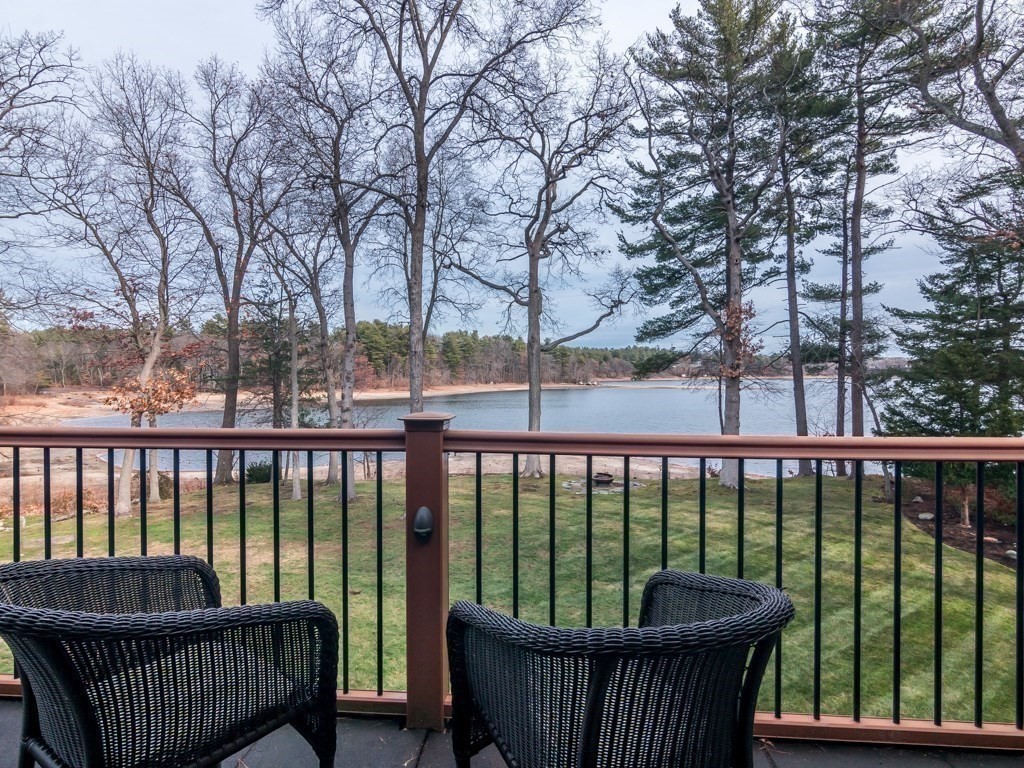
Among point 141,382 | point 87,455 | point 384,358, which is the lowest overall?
point 87,455

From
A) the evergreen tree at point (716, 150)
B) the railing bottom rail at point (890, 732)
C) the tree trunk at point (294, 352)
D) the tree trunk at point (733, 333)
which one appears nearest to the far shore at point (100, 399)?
the tree trunk at point (733, 333)

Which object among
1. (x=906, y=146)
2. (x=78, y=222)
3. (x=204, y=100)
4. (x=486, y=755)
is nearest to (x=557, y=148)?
(x=906, y=146)

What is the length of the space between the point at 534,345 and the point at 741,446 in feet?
44.9

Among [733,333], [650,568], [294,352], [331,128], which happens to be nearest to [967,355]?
[733,333]

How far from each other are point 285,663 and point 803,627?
276 inches

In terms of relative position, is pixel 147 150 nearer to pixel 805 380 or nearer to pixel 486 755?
pixel 486 755

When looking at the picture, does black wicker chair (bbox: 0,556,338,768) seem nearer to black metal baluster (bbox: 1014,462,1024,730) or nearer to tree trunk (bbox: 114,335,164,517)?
black metal baluster (bbox: 1014,462,1024,730)

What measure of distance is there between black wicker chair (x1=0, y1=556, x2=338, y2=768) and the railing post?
56 cm

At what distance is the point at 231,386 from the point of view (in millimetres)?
16469

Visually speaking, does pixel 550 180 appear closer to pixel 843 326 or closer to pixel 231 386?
pixel 843 326

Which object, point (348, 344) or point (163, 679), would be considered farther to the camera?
point (348, 344)

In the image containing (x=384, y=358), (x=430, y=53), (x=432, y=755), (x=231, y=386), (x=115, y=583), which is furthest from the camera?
(x=384, y=358)

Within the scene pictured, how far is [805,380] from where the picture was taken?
52.6ft

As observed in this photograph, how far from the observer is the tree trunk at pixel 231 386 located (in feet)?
52.3
